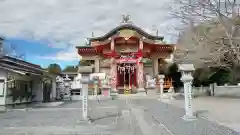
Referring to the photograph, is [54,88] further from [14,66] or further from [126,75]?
[126,75]

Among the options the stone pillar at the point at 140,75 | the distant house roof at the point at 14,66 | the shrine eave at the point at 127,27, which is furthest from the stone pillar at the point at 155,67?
the distant house roof at the point at 14,66

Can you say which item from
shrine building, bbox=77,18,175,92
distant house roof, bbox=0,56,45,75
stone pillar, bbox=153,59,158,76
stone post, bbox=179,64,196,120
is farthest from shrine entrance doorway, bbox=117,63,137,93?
stone post, bbox=179,64,196,120

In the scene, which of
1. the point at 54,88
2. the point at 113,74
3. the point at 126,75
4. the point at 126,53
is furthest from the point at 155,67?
the point at 54,88

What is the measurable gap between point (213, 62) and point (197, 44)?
2447 millimetres

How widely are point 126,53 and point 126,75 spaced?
2.92m

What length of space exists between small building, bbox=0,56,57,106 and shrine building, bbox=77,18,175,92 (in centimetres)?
885

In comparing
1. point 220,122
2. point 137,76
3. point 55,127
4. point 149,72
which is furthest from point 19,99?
point 149,72

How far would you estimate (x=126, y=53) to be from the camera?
119ft

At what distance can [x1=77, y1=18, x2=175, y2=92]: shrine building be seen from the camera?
35.2m

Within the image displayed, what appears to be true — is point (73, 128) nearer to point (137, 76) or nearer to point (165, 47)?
point (137, 76)

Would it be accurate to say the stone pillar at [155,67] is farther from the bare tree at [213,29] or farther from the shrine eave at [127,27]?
the bare tree at [213,29]

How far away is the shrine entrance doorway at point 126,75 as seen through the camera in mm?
35706

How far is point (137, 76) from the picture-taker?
3484 centimetres

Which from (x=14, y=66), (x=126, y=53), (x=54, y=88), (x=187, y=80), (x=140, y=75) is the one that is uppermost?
(x=126, y=53)
